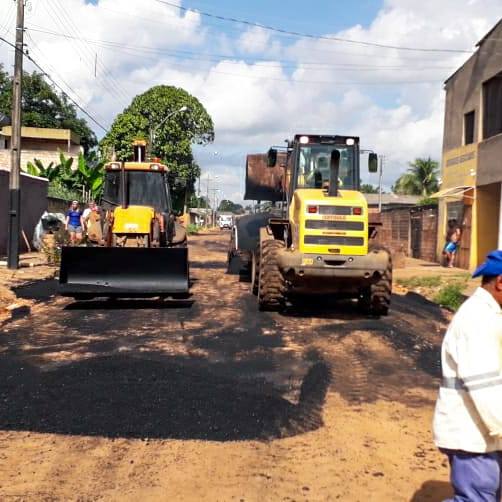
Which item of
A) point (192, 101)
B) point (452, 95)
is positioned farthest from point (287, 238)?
point (192, 101)

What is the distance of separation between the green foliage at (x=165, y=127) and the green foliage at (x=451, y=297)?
29448mm

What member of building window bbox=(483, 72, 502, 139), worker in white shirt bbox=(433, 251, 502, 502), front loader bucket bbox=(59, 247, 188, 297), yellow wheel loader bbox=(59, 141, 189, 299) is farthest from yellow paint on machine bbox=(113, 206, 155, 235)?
building window bbox=(483, 72, 502, 139)

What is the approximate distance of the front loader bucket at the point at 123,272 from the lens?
10570 millimetres

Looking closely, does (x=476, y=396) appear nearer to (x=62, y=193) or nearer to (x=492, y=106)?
(x=492, y=106)

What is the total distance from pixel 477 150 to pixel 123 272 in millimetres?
13238

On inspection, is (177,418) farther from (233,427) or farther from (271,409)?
(271,409)

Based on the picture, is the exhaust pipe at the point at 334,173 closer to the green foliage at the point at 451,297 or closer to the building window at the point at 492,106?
the green foliage at the point at 451,297

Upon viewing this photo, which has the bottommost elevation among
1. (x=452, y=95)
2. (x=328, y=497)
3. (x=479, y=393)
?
(x=328, y=497)

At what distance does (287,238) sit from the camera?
10641mm

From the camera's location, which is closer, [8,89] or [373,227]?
[373,227]

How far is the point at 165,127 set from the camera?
41.5 metres

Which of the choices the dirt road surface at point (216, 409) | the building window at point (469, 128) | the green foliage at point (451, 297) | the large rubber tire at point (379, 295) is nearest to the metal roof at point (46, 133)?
the building window at point (469, 128)

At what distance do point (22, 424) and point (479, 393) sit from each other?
3854 mm

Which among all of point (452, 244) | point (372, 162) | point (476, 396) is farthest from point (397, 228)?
point (476, 396)
